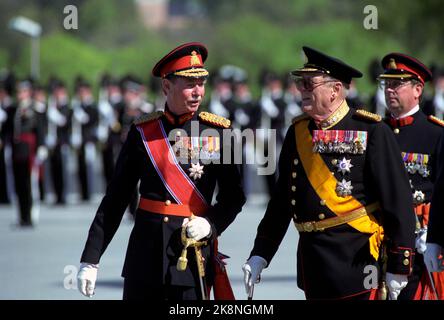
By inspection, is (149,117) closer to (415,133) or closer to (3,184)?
(415,133)

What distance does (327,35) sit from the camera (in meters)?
58.7


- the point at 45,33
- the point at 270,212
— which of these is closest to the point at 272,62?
the point at 45,33

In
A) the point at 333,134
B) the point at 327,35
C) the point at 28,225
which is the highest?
the point at 327,35

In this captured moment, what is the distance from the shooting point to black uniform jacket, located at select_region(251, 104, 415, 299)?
22.8 ft

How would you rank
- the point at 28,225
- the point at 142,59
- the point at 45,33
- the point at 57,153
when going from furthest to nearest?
the point at 45,33 < the point at 142,59 < the point at 57,153 < the point at 28,225

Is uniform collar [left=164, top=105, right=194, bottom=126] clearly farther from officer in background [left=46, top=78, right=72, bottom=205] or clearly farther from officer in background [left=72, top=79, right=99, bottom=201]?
officer in background [left=72, top=79, right=99, bottom=201]

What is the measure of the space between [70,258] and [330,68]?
314 inches

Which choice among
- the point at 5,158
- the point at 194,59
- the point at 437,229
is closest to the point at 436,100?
the point at 5,158

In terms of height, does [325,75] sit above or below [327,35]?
below

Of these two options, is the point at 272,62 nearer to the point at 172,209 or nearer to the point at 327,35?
the point at 327,35

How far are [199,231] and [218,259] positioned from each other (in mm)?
280

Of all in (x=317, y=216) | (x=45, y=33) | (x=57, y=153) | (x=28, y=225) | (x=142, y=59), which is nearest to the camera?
(x=317, y=216)

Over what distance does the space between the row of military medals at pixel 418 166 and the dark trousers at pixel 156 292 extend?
1.72 m
